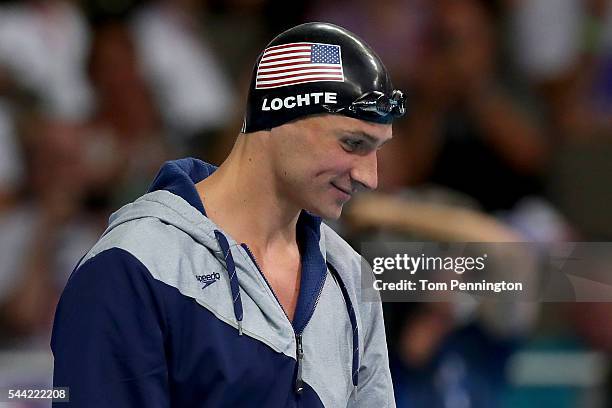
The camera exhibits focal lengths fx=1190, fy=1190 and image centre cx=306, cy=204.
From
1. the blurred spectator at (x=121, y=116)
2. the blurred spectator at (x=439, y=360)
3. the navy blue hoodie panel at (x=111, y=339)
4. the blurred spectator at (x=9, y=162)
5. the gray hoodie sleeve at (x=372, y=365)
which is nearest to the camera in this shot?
the navy blue hoodie panel at (x=111, y=339)

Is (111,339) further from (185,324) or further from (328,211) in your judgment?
(328,211)

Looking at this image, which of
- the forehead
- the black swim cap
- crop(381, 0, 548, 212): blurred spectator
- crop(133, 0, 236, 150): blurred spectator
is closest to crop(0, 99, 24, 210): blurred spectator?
crop(133, 0, 236, 150): blurred spectator

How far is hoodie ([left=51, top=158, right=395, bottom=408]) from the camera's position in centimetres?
212

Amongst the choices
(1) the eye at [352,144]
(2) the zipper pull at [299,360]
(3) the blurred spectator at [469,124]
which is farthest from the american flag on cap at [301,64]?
(3) the blurred spectator at [469,124]

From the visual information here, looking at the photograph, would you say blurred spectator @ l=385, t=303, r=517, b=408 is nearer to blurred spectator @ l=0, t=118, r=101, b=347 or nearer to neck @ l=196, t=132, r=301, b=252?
blurred spectator @ l=0, t=118, r=101, b=347

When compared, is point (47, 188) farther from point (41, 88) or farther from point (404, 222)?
point (404, 222)

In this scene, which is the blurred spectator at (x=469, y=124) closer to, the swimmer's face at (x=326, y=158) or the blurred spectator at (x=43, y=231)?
the blurred spectator at (x=43, y=231)

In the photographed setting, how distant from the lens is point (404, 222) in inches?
151

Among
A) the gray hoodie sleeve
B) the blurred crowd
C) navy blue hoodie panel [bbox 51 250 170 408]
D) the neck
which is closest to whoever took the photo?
navy blue hoodie panel [bbox 51 250 170 408]

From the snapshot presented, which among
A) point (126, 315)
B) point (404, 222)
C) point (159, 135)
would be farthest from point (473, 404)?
point (126, 315)

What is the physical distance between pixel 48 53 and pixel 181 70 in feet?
1.81

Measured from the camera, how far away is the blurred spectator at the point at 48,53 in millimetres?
4664

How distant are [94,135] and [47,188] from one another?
30cm

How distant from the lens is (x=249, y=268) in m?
2.30
